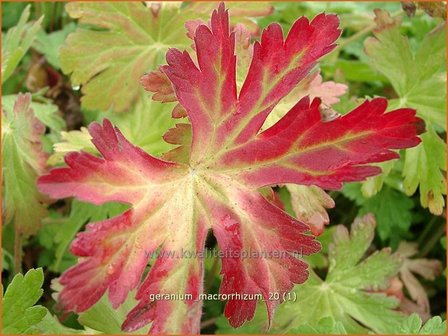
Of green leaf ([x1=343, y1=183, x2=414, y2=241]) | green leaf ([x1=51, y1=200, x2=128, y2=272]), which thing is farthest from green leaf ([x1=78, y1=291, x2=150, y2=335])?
green leaf ([x1=343, y1=183, x2=414, y2=241])

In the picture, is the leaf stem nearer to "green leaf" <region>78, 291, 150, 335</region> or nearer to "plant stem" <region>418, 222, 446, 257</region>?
"plant stem" <region>418, 222, 446, 257</region>

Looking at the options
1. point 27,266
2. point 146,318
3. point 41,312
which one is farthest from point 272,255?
point 27,266

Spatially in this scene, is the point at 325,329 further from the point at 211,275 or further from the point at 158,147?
the point at 158,147

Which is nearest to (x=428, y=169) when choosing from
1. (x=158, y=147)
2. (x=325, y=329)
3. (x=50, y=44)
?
(x=325, y=329)

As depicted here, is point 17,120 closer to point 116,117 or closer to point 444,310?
point 116,117

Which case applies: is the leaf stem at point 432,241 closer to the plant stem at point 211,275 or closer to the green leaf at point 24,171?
the plant stem at point 211,275
